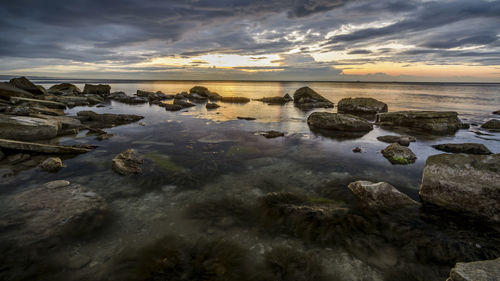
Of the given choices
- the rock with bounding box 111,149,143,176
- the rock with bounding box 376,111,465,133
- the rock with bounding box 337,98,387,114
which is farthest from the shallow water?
the rock with bounding box 337,98,387,114

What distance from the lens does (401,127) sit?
20000 millimetres

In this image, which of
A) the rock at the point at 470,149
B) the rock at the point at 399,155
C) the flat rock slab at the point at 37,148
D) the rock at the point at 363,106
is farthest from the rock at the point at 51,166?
the rock at the point at 363,106

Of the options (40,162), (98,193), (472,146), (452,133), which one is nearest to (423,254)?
(98,193)

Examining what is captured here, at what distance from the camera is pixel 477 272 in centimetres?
322

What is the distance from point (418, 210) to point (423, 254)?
6.80 ft

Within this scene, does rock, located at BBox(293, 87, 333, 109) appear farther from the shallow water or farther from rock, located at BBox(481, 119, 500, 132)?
the shallow water

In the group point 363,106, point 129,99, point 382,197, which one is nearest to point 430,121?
point 363,106

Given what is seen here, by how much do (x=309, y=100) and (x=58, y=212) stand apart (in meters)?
41.4

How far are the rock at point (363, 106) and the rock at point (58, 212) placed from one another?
109 ft

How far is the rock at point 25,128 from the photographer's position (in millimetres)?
11250

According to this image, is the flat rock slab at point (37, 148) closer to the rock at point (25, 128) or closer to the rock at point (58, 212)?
the rock at point (25, 128)

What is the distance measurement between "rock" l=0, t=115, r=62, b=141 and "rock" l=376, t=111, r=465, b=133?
87.1ft

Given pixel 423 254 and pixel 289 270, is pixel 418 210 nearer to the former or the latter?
pixel 423 254

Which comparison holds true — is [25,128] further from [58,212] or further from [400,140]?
[400,140]
